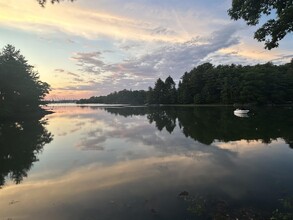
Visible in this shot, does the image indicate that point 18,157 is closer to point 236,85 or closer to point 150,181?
point 150,181

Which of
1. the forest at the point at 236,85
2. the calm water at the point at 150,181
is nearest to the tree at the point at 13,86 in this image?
the calm water at the point at 150,181

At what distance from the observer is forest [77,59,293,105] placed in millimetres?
111000

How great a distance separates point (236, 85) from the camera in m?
117

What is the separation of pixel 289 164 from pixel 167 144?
11.4 metres

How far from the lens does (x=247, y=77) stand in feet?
379

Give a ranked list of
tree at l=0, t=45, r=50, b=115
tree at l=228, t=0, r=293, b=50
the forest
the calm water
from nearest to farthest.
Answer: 1. the calm water
2. tree at l=228, t=0, r=293, b=50
3. tree at l=0, t=45, r=50, b=115
4. the forest

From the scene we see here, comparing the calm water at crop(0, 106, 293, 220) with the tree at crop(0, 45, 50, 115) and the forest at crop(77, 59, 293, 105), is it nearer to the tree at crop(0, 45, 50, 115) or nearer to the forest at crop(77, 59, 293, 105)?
the tree at crop(0, 45, 50, 115)

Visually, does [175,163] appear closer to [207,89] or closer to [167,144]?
[167,144]

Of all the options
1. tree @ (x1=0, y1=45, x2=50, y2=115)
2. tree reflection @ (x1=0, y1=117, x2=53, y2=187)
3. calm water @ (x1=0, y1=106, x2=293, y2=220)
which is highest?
tree @ (x1=0, y1=45, x2=50, y2=115)

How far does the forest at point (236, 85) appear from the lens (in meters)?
111

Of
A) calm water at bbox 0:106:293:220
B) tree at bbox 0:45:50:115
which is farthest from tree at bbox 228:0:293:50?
tree at bbox 0:45:50:115

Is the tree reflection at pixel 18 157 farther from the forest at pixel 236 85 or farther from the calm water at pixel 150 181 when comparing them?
the forest at pixel 236 85

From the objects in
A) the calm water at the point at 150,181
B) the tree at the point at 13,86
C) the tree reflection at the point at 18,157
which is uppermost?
the tree at the point at 13,86

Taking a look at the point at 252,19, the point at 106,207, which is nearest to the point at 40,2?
the point at 106,207
